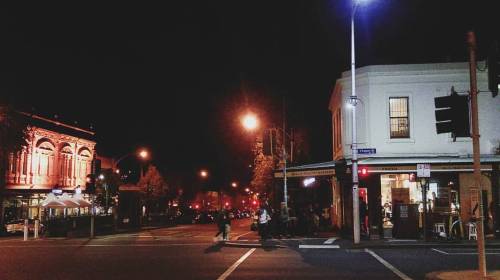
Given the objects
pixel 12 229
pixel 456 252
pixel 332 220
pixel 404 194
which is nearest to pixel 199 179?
pixel 12 229

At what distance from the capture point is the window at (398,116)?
27.4 m

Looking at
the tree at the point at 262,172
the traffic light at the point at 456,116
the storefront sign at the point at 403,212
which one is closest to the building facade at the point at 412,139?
the storefront sign at the point at 403,212

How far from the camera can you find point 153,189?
69.6m

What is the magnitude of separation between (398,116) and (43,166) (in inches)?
1450

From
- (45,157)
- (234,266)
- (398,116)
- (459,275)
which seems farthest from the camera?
(45,157)

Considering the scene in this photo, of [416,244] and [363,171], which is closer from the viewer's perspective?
[416,244]

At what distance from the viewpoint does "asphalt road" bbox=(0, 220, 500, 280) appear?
14.2 meters

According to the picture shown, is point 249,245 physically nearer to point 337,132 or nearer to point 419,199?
point 419,199

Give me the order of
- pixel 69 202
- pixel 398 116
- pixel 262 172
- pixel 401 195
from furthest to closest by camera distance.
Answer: pixel 262 172
pixel 69 202
pixel 401 195
pixel 398 116

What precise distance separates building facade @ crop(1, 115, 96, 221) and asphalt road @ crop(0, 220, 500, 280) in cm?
2458

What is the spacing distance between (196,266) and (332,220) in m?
20.7

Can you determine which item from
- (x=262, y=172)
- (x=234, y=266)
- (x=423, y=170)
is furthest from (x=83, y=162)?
(x=234, y=266)

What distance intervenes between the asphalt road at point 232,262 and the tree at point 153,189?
1692 inches

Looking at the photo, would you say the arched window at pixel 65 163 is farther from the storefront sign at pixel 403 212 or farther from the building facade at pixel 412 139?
the storefront sign at pixel 403 212
